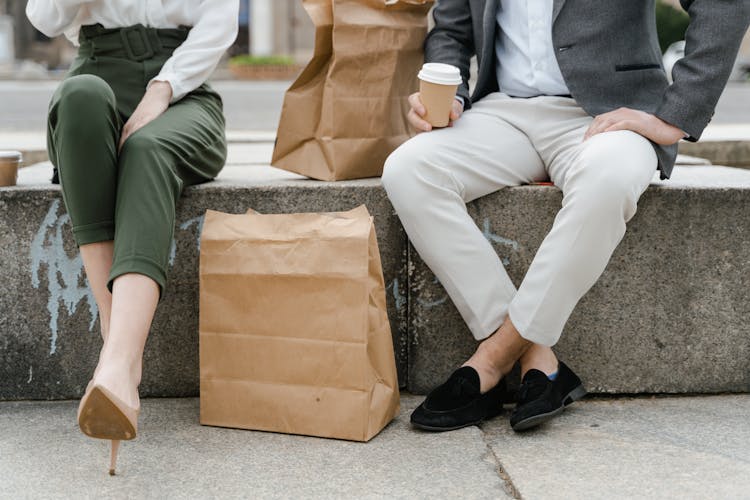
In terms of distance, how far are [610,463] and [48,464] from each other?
131 centimetres

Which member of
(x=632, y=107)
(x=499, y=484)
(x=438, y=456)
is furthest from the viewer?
(x=632, y=107)

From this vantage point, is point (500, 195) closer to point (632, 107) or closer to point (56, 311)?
point (632, 107)

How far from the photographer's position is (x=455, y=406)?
2.48m

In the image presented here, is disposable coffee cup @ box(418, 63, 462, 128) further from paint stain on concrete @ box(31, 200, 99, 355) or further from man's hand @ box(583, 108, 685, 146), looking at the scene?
paint stain on concrete @ box(31, 200, 99, 355)

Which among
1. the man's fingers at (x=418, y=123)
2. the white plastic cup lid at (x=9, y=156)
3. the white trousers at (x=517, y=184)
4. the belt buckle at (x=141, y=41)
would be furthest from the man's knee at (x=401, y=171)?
the white plastic cup lid at (x=9, y=156)

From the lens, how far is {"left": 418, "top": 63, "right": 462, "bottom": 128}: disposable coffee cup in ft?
8.38

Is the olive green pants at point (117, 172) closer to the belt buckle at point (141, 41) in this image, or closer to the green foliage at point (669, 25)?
the belt buckle at point (141, 41)

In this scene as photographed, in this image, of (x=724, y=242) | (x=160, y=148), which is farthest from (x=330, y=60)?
(x=724, y=242)

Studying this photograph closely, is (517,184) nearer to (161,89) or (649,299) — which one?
(649,299)

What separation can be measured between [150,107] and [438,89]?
Result: 30.8 inches

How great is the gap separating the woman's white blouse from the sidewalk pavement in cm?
96

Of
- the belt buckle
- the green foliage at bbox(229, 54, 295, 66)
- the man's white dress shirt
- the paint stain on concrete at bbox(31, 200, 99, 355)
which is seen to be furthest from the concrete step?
the green foliage at bbox(229, 54, 295, 66)

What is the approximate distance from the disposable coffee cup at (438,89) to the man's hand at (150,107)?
2.33ft

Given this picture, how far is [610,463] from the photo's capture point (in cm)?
225
